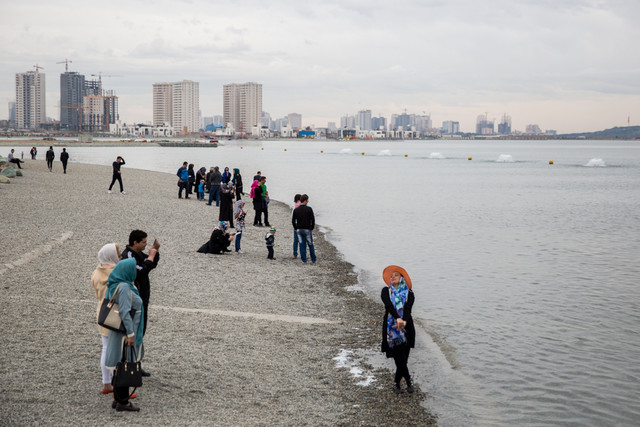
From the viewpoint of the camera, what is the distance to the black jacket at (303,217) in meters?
15.6

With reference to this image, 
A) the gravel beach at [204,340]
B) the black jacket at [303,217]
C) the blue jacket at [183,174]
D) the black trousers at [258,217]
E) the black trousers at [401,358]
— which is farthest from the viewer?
the blue jacket at [183,174]

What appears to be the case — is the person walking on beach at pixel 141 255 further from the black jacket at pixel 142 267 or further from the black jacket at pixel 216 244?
the black jacket at pixel 216 244

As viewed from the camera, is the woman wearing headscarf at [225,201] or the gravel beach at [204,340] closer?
the gravel beach at [204,340]

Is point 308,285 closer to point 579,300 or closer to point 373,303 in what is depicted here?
point 373,303

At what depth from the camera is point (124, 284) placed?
6.35 m

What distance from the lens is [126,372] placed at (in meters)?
6.52

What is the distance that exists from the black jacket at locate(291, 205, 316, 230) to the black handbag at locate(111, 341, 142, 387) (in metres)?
9.27

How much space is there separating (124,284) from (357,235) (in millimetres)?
19415

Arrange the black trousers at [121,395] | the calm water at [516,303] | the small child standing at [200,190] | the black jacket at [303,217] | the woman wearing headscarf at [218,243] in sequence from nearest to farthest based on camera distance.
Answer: the black trousers at [121,395] → the calm water at [516,303] → the black jacket at [303,217] → the woman wearing headscarf at [218,243] → the small child standing at [200,190]

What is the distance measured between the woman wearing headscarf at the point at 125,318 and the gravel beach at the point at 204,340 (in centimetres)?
24

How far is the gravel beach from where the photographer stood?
→ 7312mm

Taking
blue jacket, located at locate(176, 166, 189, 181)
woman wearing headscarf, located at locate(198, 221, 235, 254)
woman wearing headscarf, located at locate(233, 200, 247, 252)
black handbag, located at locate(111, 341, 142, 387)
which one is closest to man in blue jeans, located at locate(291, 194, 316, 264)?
woman wearing headscarf, located at locate(233, 200, 247, 252)

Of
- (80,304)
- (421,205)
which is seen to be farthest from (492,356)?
(421,205)

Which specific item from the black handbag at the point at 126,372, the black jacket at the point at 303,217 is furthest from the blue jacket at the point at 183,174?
the black handbag at the point at 126,372
